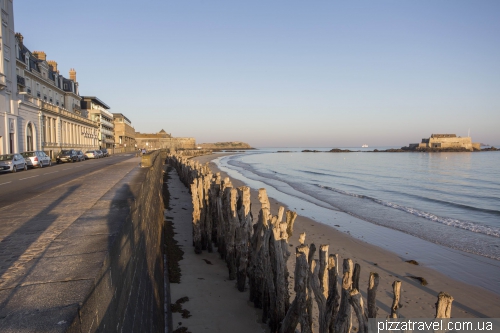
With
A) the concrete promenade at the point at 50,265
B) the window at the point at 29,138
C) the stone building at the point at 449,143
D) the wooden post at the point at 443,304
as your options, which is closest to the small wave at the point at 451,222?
the wooden post at the point at 443,304

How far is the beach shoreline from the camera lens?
7.35 m

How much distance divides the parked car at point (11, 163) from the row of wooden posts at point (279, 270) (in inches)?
749

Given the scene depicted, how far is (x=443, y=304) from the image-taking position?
3.40m

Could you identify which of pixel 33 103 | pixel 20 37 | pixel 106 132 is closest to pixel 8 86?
pixel 33 103

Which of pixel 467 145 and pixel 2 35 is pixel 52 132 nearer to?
pixel 2 35

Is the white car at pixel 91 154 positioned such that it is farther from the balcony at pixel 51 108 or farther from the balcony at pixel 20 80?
the balcony at pixel 20 80

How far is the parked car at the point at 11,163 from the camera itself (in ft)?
76.5

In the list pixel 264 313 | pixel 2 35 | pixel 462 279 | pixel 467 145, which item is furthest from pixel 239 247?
pixel 467 145

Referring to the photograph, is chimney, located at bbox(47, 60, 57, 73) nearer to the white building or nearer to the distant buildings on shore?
the distant buildings on shore

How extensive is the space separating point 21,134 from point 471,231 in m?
40.0

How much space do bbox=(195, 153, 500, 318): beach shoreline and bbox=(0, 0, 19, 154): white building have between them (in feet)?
103

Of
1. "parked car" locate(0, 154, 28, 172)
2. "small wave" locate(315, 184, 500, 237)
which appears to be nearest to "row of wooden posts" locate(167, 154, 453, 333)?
"small wave" locate(315, 184, 500, 237)

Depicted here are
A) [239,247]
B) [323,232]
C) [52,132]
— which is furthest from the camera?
[52,132]

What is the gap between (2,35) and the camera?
32219mm
